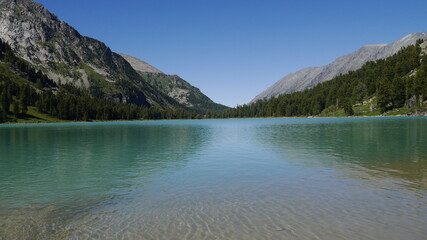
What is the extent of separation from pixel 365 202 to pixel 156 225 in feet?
36.4

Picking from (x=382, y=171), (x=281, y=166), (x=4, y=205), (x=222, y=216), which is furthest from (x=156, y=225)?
(x=382, y=171)

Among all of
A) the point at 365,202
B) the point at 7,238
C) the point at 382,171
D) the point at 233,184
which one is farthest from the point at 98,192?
the point at 382,171

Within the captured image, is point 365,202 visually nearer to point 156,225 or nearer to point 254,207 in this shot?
point 254,207

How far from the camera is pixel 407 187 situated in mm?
18141

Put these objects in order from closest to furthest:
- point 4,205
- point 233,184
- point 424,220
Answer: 1. point 424,220
2. point 4,205
3. point 233,184

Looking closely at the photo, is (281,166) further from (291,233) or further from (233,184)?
(291,233)

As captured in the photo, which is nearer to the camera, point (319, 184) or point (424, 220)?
point (424, 220)

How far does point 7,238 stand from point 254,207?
11089 mm

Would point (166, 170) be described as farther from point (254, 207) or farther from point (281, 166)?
point (254, 207)

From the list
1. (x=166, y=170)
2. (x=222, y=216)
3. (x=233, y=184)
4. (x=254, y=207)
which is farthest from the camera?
(x=166, y=170)

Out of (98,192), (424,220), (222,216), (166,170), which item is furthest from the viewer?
(166,170)

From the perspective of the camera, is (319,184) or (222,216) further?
(319,184)

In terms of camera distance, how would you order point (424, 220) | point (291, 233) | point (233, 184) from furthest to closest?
1. point (233, 184)
2. point (424, 220)
3. point (291, 233)

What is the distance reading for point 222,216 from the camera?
44.8 ft
